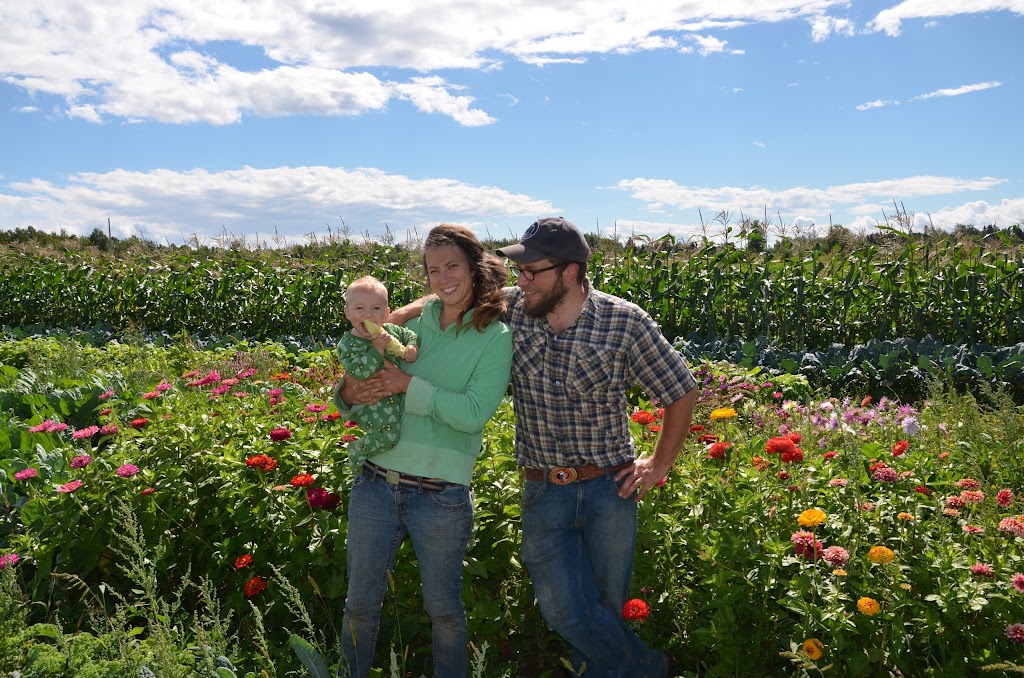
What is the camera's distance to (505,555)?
11.3ft

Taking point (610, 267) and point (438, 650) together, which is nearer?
point (438, 650)

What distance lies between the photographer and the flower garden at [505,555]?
2.75 m

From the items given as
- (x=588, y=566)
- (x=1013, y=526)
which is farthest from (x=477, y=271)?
(x=1013, y=526)

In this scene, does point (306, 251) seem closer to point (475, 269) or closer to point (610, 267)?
point (610, 267)

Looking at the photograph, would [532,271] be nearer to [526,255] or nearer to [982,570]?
[526,255]

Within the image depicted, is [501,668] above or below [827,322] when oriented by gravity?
below

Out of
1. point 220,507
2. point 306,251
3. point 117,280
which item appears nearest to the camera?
point 220,507

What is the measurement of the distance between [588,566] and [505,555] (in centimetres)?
58

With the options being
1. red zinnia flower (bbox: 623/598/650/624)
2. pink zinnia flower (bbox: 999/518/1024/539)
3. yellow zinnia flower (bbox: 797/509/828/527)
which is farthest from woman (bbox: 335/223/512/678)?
pink zinnia flower (bbox: 999/518/1024/539)

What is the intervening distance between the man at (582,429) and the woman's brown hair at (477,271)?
106 mm

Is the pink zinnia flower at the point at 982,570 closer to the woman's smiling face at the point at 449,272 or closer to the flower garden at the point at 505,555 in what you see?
the flower garden at the point at 505,555

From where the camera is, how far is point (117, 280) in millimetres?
14250

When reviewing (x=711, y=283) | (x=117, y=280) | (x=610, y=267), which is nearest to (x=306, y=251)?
(x=117, y=280)

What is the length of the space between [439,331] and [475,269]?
279mm
